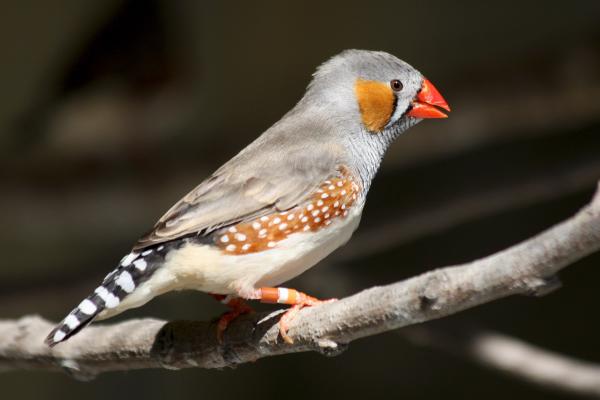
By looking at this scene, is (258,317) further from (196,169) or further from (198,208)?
(196,169)

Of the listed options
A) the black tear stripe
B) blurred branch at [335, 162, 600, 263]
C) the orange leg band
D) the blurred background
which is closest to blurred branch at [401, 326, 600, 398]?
blurred branch at [335, 162, 600, 263]

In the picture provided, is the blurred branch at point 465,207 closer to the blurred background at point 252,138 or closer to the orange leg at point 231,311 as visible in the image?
the blurred background at point 252,138

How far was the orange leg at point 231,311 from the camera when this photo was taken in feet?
8.41

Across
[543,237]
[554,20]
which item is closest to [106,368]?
[543,237]

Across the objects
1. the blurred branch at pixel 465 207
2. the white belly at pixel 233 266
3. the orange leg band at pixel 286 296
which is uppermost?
the white belly at pixel 233 266

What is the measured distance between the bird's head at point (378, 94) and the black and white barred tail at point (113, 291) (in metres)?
0.70

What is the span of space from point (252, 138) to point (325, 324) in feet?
9.28

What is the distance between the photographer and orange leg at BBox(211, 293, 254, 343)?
2564 mm

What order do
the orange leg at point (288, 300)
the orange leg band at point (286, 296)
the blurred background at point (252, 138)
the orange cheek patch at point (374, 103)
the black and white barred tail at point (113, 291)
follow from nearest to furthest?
the black and white barred tail at point (113, 291) → the orange leg at point (288, 300) → the orange leg band at point (286, 296) → the orange cheek patch at point (374, 103) → the blurred background at point (252, 138)

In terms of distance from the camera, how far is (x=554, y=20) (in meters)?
4.88

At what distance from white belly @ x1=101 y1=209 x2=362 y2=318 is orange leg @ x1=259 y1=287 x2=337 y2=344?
0.13 feet

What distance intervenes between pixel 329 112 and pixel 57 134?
2508mm

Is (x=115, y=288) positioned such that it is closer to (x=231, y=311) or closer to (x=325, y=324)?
(x=231, y=311)

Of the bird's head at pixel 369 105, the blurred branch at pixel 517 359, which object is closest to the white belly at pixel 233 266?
the bird's head at pixel 369 105
